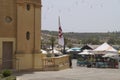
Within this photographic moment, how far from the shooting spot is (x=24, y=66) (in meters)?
32.5

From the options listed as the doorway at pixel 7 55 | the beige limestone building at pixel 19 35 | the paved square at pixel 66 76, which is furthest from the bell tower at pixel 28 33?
the paved square at pixel 66 76

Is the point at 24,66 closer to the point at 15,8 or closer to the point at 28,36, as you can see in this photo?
the point at 28,36

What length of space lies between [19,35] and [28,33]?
3.41 feet

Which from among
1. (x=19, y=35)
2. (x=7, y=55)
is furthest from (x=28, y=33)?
(x=7, y=55)

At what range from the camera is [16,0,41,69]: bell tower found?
106ft

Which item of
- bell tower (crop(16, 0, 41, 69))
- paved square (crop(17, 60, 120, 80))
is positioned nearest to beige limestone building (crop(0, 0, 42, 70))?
bell tower (crop(16, 0, 41, 69))

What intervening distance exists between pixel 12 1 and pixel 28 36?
3350mm

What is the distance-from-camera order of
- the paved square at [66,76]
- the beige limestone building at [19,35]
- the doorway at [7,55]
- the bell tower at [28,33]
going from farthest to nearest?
the bell tower at [28,33]
the doorway at [7,55]
the beige limestone building at [19,35]
the paved square at [66,76]

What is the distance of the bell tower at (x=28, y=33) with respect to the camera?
1272 inches

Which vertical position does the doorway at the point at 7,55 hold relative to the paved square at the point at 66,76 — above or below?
above

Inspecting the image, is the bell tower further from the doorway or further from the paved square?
the paved square

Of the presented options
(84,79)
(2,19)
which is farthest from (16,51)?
(84,79)

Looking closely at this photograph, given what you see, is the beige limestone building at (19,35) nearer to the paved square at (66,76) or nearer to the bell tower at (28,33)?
the bell tower at (28,33)

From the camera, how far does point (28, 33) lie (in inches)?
1302
